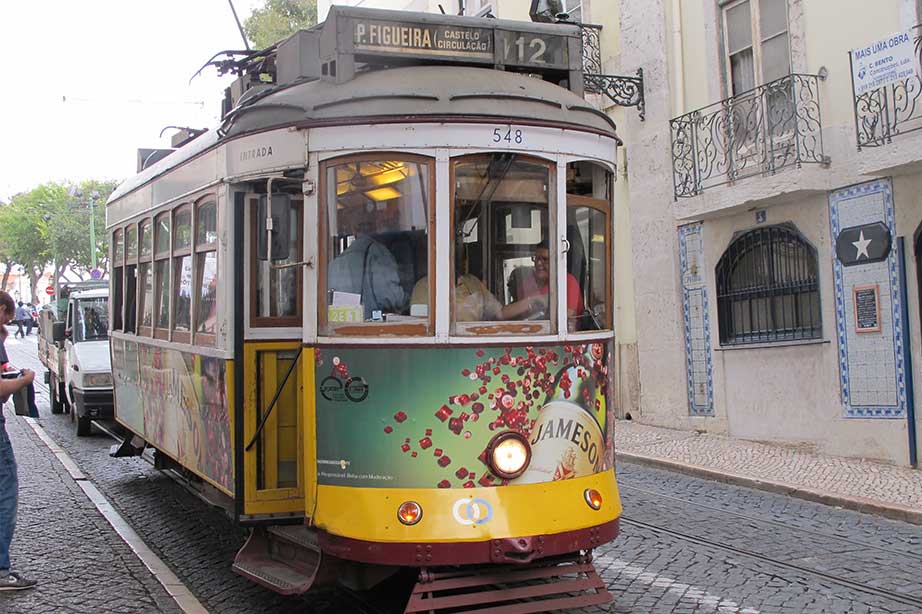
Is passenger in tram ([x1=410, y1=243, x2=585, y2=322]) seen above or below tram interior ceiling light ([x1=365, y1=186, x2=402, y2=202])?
below

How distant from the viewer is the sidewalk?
9.09 meters

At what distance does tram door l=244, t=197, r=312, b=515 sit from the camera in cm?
605

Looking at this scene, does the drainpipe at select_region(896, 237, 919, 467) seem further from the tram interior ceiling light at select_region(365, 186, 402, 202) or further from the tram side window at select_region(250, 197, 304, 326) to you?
the tram interior ceiling light at select_region(365, 186, 402, 202)

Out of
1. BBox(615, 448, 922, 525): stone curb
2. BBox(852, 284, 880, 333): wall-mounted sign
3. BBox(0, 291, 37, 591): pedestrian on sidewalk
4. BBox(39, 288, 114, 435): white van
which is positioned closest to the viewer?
BBox(0, 291, 37, 591): pedestrian on sidewalk

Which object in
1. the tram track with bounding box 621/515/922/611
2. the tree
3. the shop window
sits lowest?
the tram track with bounding box 621/515/922/611

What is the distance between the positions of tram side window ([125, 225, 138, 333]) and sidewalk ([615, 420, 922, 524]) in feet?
20.4

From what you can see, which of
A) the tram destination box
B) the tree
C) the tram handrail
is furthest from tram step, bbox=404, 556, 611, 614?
the tree

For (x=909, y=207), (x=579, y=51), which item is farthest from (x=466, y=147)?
(x=909, y=207)

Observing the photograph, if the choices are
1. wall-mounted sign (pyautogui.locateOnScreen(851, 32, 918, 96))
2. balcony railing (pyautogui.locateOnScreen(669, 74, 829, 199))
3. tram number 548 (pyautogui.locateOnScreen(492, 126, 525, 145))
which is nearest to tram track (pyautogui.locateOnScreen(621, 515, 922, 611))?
tram number 548 (pyautogui.locateOnScreen(492, 126, 525, 145))

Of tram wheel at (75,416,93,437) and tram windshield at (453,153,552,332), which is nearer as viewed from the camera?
tram windshield at (453,153,552,332)

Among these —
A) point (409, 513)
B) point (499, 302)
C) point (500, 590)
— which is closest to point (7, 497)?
point (409, 513)

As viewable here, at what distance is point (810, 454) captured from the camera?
12023mm

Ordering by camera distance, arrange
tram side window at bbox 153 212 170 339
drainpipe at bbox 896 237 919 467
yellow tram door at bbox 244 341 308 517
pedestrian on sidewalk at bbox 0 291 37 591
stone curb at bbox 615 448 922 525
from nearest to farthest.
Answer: yellow tram door at bbox 244 341 308 517
pedestrian on sidewalk at bbox 0 291 37 591
tram side window at bbox 153 212 170 339
stone curb at bbox 615 448 922 525
drainpipe at bbox 896 237 919 467

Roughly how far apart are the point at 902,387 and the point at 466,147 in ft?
25.2
